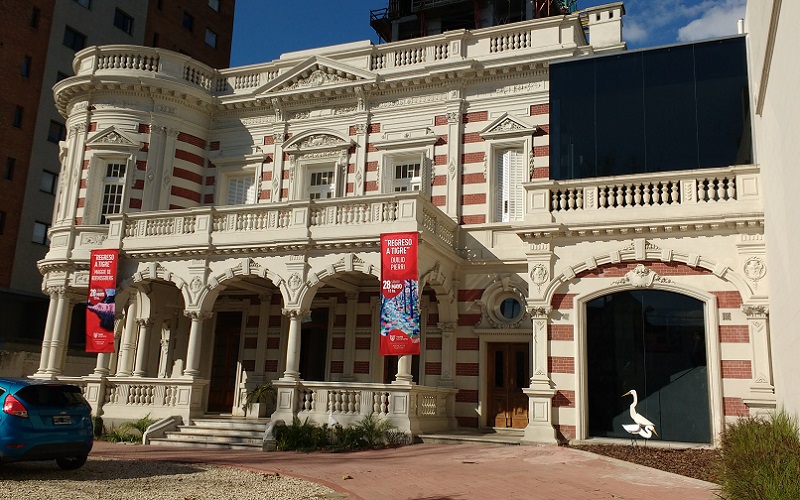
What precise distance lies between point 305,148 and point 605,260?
11157mm

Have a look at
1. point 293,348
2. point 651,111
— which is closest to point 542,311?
point 651,111

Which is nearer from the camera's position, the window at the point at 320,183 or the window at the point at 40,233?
the window at the point at 320,183

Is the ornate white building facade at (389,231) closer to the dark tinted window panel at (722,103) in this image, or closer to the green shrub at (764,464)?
the dark tinted window panel at (722,103)

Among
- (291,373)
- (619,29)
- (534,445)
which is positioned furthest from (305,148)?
(534,445)

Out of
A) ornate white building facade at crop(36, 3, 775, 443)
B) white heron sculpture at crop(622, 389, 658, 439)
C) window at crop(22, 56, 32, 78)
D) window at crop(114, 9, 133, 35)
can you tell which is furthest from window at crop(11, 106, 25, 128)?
white heron sculpture at crop(622, 389, 658, 439)

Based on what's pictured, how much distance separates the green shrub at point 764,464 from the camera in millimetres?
7465

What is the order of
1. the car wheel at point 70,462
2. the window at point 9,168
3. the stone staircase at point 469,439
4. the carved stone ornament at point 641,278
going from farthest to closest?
the window at point 9,168, the stone staircase at point 469,439, the carved stone ornament at point 641,278, the car wheel at point 70,462

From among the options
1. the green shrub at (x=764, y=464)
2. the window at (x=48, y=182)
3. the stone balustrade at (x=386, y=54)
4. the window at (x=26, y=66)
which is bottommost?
the green shrub at (x=764, y=464)

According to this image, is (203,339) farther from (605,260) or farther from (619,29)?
(619,29)

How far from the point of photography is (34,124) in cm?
3728

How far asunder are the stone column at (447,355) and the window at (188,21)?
108ft

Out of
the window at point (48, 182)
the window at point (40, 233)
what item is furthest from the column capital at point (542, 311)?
the window at point (48, 182)

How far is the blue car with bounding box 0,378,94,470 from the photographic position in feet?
36.2

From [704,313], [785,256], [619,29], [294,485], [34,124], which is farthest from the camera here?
[34,124]
